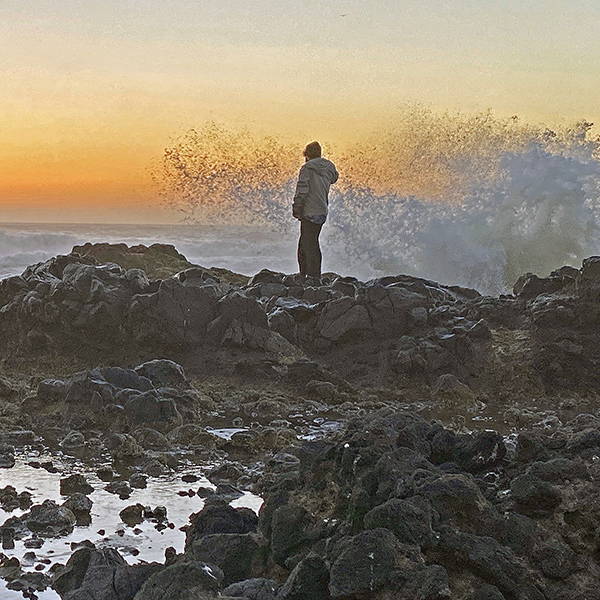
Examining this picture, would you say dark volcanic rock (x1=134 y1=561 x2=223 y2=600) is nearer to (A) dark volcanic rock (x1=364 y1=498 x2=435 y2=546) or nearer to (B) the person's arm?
(A) dark volcanic rock (x1=364 y1=498 x2=435 y2=546)

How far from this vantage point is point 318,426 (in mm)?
7645

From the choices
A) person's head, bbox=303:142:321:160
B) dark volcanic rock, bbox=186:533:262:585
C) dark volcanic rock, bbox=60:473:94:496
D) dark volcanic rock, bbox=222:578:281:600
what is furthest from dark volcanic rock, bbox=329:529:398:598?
person's head, bbox=303:142:321:160

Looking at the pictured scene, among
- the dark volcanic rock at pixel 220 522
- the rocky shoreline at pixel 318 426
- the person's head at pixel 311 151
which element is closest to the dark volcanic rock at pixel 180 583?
the rocky shoreline at pixel 318 426

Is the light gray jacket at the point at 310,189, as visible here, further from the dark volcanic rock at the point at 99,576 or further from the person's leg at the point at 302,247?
the dark volcanic rock at the point at 99,576

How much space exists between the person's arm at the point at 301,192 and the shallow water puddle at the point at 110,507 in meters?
6.67

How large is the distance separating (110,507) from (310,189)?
7.83 meters

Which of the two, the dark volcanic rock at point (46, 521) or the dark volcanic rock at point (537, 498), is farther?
the dark volcanic rock at point (46, 521)

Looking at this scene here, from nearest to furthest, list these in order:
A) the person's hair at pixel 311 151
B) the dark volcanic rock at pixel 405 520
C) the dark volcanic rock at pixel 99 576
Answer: the dark volcanic rock at pixel 405 520, the dark volcanic rock at pixel 99 576, the person's hair at pixel 311 151

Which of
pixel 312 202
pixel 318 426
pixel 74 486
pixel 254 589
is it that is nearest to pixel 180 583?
pixel 254 589

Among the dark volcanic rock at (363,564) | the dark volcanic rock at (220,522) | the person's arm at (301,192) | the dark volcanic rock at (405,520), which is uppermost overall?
the person's arm at (301,192)

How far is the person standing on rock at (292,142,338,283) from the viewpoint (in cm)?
1252

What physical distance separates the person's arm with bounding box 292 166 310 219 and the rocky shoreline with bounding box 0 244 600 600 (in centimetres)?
108

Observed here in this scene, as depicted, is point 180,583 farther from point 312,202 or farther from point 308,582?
point 312,202

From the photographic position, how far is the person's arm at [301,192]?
41.0 ft
